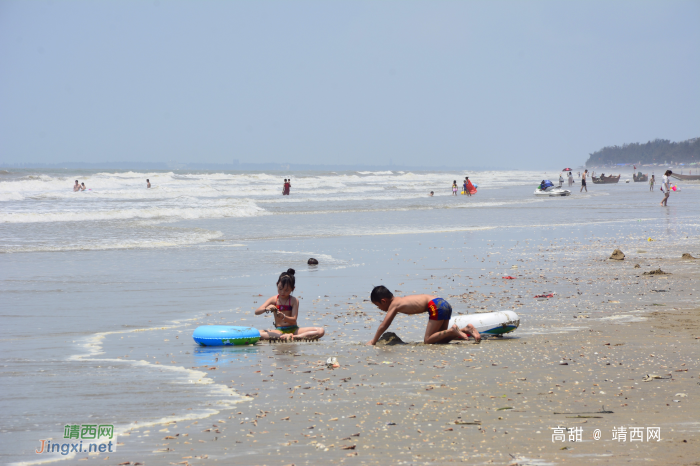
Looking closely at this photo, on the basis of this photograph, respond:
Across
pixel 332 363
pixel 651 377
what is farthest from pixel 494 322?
pixel 332 363

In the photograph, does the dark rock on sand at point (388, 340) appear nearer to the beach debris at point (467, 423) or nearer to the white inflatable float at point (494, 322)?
the white inflatable float at point (494, 322)

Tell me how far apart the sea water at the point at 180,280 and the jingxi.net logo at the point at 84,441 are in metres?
0.11

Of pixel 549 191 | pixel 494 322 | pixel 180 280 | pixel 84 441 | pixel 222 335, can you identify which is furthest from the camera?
pixel 549 191

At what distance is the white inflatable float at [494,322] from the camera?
30.2 feet

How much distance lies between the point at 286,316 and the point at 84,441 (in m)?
4.43

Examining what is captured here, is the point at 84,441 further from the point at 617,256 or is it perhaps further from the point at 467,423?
the point at 617,256

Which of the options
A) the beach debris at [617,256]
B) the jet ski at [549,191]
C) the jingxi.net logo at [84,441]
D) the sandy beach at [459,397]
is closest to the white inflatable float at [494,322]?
the sandy beach at [459,397]

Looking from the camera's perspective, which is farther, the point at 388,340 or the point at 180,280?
the point at 180,280

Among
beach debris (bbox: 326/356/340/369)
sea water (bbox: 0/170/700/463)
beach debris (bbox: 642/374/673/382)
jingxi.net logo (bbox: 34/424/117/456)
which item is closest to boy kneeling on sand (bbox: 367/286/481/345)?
sea water (bbox: 0/170/700/463)

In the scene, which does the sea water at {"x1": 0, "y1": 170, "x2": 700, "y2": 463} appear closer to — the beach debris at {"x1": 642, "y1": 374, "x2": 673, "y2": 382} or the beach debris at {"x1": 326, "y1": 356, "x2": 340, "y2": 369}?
the beach debris at {"x1": 326, "y1": 356, "x2": 340, "y2": 369}

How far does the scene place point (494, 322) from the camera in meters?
9.23

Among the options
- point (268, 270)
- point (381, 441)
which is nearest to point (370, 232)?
point (268, 270)

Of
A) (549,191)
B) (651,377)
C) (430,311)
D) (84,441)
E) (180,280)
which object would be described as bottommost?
(180,280)

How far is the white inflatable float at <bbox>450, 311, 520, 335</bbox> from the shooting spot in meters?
9.20
